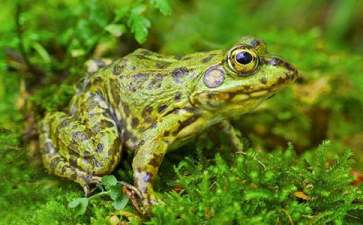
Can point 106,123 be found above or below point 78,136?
above

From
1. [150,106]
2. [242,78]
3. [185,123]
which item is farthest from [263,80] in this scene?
[150,106]

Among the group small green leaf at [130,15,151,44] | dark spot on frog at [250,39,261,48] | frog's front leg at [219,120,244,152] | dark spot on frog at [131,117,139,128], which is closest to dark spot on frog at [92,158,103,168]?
dark spot on frog at [131,117,139,128]

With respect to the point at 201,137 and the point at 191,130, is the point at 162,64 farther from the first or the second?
the point at 201,137

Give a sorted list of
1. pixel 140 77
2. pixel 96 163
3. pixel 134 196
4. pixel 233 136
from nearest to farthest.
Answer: pixel 134 196 < pixel 96 163 < pixel 140 77 < pixel 233 136

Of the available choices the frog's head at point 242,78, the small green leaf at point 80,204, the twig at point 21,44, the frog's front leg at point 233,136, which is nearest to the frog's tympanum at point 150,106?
the frog's head at point 242,78

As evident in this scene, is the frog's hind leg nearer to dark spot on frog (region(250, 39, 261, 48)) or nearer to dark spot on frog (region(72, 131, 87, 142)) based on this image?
dark spot on frog (region(72, 131, 87, 142))

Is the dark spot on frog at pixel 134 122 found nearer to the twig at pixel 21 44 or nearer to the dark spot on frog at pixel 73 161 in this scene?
the dark spot on frog at pixel 73 161
